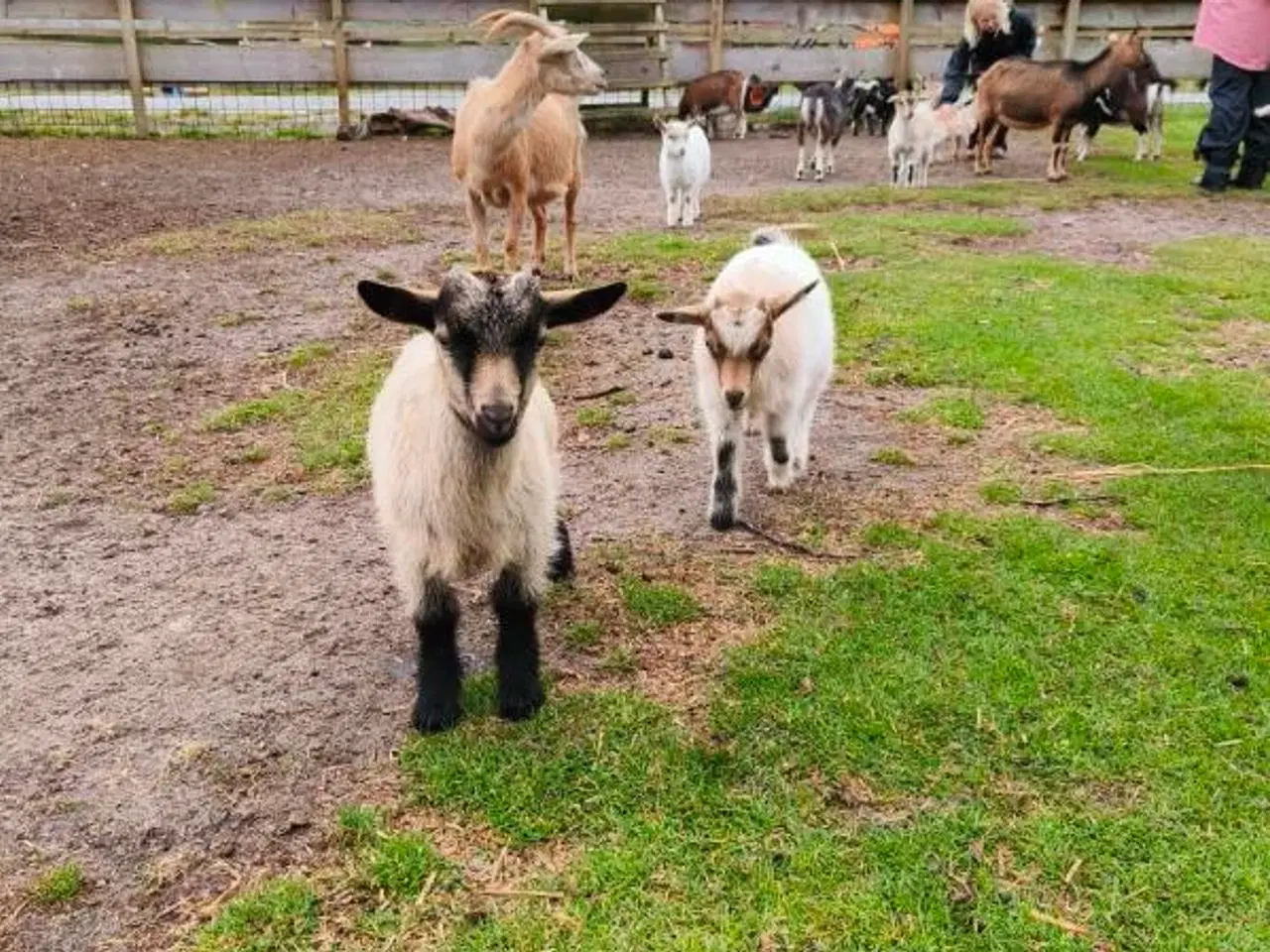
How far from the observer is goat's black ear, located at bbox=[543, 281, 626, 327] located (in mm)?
2801

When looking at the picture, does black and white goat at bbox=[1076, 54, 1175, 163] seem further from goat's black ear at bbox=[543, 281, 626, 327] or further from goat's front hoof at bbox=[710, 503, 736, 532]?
goat's black ear at bbox=[543, 281, 626, 327]

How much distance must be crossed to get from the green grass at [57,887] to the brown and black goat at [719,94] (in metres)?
15.3

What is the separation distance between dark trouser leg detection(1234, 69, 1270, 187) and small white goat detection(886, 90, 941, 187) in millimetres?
3028

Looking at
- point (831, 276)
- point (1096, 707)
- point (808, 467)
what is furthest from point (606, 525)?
point (831, 276)

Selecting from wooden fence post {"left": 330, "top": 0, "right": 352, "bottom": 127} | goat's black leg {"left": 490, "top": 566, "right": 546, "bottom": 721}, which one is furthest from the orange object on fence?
goat's black leg {"left": 490, "top": 566, "right": 546, "bottom": 721}

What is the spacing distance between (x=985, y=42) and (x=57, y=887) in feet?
46.3

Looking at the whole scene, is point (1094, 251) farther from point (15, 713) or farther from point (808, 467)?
point (15, 713)

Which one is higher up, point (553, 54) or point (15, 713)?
point (553, 54)

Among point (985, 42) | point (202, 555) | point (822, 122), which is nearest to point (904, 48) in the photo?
point (985, 42)

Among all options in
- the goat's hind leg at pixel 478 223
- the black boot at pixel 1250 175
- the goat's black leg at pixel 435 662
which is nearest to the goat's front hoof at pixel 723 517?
the goat's black leg at pixel 435 662

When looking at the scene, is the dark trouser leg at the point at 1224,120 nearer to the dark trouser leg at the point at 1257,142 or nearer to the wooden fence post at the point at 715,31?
the dark trouser leg at the point at 1257,142

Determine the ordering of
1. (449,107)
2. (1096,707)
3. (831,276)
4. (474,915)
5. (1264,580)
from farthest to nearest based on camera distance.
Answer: (449,107), (831,276), (1264,580), (1096,707), (474,915)

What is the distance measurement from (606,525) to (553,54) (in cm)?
471

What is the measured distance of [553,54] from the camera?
7.79m
